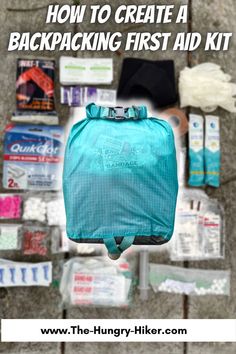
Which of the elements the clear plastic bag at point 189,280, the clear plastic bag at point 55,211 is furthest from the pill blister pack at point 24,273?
the clear plastic bag at point 189,280

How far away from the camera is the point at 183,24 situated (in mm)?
2820

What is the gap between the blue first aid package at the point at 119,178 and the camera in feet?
5.91

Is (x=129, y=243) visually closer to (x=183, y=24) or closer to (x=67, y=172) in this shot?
(x=67, y=172)

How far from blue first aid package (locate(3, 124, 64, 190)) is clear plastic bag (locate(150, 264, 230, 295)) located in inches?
31.1

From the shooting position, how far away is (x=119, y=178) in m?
1.79

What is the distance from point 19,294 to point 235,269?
129 cm

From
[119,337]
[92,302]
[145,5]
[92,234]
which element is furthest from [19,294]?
[145,5]

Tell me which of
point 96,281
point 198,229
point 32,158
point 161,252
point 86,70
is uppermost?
point 86,70

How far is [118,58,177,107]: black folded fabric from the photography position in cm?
272

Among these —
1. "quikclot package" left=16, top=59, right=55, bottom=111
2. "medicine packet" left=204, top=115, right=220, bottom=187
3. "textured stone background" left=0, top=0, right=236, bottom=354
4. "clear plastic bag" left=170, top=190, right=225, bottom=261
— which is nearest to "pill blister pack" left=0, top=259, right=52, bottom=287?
"textured stone background" left=0, top=0, right=236, bottom=354

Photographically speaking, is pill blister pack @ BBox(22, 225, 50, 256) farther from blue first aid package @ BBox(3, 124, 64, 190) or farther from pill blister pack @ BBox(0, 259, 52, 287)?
blue first aid package @ BBox(3, 124, 64, 190)

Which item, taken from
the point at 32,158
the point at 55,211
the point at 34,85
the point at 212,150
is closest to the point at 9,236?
the point at 55,211

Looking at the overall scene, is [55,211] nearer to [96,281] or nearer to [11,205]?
[11,205]

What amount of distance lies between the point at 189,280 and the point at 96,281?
552 mm
